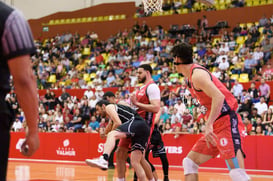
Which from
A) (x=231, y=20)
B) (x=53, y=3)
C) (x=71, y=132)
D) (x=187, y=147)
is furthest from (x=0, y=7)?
(x=53, y=3)

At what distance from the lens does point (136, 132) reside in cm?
746

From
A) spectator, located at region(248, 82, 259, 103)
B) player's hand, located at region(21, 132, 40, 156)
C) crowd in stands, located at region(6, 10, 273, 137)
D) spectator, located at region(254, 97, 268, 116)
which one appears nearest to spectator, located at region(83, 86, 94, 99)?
crowd in stands, located at region(6, 10, 273, 137)

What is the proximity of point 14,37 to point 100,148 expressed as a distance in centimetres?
1440

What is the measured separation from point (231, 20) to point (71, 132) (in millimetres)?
11705

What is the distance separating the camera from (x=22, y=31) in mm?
2525

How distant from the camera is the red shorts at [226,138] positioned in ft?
16.3

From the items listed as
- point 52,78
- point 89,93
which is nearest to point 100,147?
point 89,93

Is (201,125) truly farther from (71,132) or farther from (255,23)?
(255,23)

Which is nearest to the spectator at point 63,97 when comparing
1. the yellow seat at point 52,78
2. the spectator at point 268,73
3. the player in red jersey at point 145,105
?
the yellow seat at point 52,78

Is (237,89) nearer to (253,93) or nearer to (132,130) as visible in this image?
(253,93)

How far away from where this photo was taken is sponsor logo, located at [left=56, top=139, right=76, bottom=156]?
57.9 ft

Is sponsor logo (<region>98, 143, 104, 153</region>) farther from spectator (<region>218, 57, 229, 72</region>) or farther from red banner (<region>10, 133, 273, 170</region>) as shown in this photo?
spectator (<region>218, 57, 229, 72</region>)

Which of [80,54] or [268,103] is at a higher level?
[80,54]

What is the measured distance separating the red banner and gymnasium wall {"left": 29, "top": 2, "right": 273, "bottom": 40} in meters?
11.6
